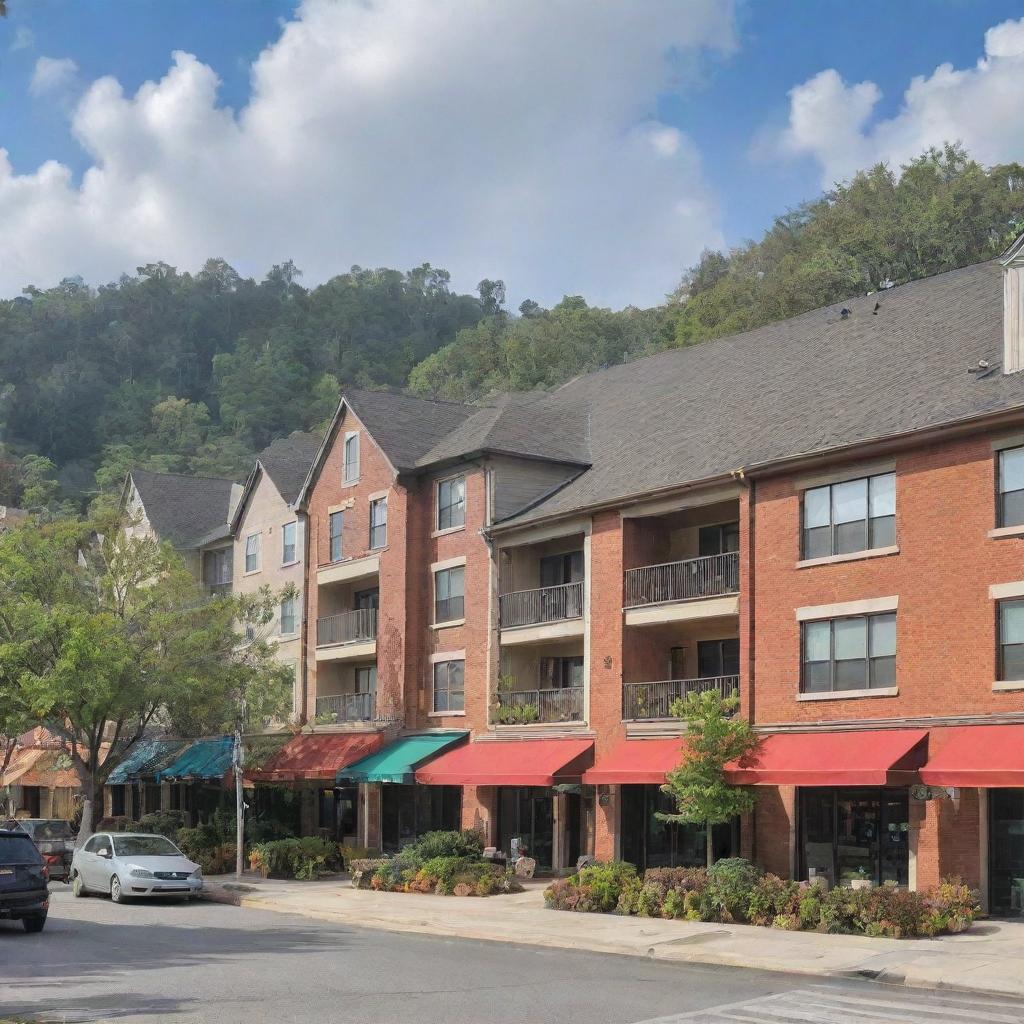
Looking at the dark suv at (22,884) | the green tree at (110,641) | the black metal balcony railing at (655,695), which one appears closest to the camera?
the dark suv at (22,884)

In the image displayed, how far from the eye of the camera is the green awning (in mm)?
37781

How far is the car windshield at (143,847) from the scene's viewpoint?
103ft

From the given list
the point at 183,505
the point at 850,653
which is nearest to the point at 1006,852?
the point at 850,653

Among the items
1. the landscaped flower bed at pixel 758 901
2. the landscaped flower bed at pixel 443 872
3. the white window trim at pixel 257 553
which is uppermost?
the white window trim at pixel 257 553

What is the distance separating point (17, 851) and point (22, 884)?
62 cm

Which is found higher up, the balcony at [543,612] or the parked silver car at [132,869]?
the balcony at [543,612]

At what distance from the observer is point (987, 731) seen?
82.8 feet

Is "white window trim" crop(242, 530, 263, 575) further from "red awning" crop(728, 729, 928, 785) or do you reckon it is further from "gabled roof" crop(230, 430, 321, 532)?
"red awning" crop(728, 729, 928, 785)

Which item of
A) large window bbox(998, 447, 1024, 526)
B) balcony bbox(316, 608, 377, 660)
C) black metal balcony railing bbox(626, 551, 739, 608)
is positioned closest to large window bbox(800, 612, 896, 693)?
black metal balcony railing bbox(626, 551, 739, 608)

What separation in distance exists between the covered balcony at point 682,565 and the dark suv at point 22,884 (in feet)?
49.7

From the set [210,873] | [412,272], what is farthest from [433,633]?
[412,272]

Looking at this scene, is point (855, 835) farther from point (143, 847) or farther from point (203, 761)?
point (203, 761)

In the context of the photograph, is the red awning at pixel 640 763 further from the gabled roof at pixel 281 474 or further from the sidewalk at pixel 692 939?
the gabled roof at pixel 281 474

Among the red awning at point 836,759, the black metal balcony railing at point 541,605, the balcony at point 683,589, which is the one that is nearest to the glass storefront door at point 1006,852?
the red awning at point 836,759
